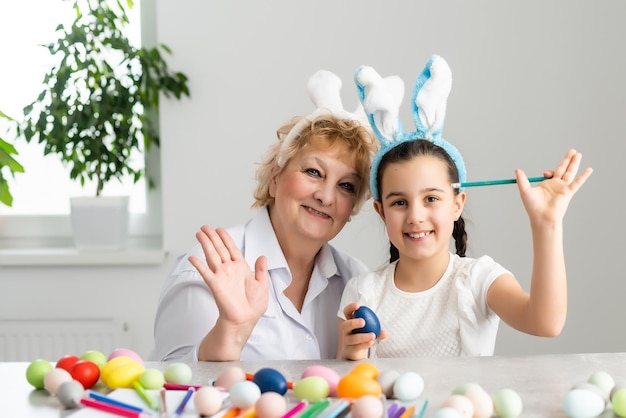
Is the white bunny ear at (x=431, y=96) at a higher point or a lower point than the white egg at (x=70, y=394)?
higher

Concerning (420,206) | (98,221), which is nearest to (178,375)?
(420,206)

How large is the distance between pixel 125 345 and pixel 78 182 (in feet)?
2.44

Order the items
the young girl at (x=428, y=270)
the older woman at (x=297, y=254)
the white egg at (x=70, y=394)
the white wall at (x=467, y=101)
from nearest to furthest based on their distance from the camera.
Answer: the white egg at (x=70, y=394) → the young girl at (x=428, y=270) → the older woman at (x=297, y=254) → the white wall at (x=467, y=101)

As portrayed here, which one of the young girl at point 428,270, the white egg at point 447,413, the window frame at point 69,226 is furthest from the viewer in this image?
the window frame at point 69,226

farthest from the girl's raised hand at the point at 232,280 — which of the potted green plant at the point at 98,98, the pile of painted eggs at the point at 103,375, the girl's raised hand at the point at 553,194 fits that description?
the potted green plant at the point at 98,98

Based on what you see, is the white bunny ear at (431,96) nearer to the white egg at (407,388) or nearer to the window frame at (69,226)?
the white egg at (407,388)

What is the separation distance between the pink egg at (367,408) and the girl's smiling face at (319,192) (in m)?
0.90

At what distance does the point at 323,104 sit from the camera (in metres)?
1.98

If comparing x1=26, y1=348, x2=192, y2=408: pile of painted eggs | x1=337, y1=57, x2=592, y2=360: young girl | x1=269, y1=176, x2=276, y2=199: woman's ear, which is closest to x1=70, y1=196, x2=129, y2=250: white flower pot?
x1=269, y1=176, x2=276, y2=199: woman's ear

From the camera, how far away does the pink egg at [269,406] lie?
0.98 meters

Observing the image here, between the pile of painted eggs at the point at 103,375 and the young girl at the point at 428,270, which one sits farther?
the young girl at the point at 428,270

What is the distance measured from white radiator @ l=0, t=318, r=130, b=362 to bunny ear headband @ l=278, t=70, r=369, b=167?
1.64 m

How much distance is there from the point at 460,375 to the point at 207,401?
380 mm

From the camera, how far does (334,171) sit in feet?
6.10
